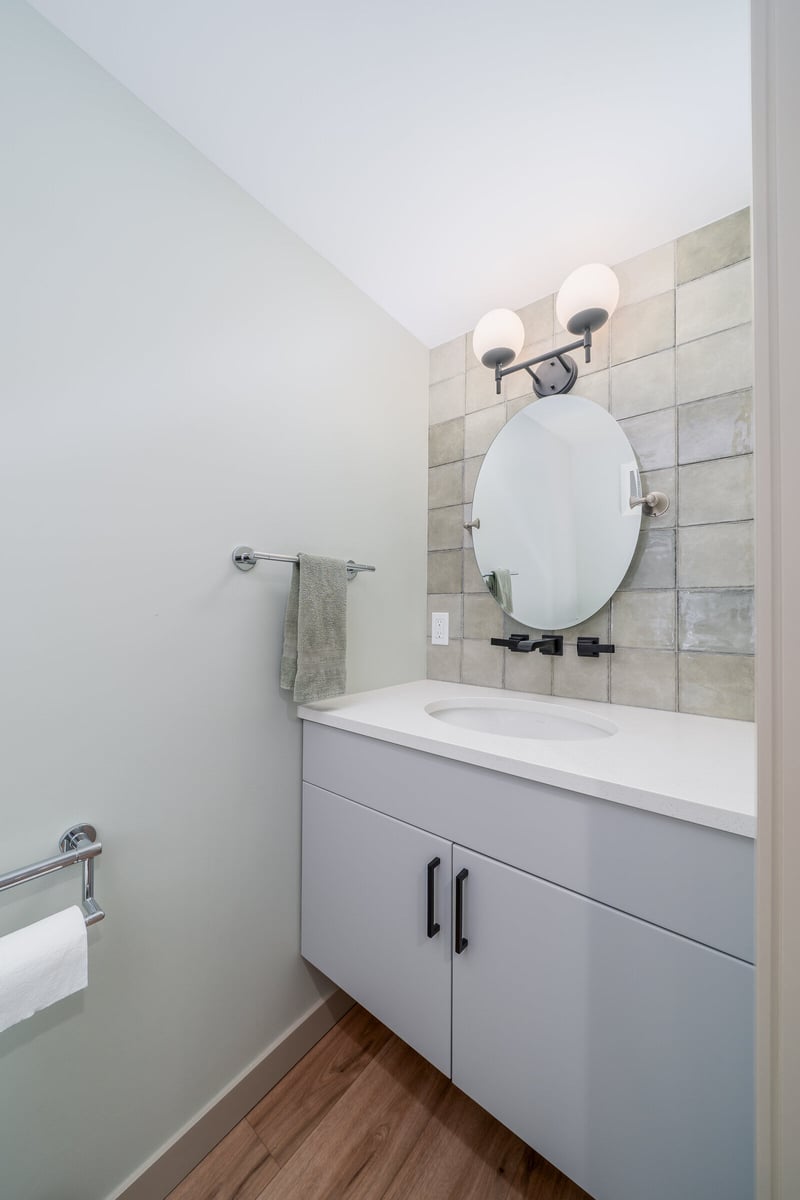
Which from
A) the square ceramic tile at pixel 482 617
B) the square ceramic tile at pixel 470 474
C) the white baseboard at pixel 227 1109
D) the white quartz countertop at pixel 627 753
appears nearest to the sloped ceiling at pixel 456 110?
the square ceramic tile at pixel 470 474

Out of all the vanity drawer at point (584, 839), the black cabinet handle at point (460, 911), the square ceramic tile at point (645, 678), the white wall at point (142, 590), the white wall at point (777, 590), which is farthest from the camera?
the square ceramic tile at point (645, 678)

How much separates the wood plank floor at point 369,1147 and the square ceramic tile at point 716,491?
1.51 metres

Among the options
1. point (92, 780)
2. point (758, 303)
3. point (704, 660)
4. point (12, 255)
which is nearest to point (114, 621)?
point (92, 780)

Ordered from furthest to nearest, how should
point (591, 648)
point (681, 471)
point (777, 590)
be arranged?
point (591, 648) → point (681, 471) → point (777, 590)

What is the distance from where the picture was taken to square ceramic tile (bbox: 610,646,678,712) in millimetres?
1180

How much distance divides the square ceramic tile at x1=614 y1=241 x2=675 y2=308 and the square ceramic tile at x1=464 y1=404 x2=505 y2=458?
1.48ft

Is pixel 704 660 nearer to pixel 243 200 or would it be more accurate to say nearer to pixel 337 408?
pixel 337 408

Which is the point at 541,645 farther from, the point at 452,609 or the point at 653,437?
the point at 653,437

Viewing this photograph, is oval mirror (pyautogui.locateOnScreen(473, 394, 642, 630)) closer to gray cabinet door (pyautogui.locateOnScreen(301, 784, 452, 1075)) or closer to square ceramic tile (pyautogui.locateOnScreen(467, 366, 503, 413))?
square ceramic tile (pyautogui.locateOnScreen(467, 366, 503, 413))

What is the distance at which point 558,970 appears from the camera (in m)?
0.76

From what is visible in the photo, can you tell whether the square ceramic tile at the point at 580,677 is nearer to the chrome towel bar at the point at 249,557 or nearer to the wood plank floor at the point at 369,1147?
the chrome towel bar at the point at 249,557

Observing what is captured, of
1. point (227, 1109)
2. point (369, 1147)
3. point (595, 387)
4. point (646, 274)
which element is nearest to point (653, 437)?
point (595, 387)

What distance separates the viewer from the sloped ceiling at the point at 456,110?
2.63 feet

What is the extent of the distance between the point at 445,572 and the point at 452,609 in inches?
5.7
